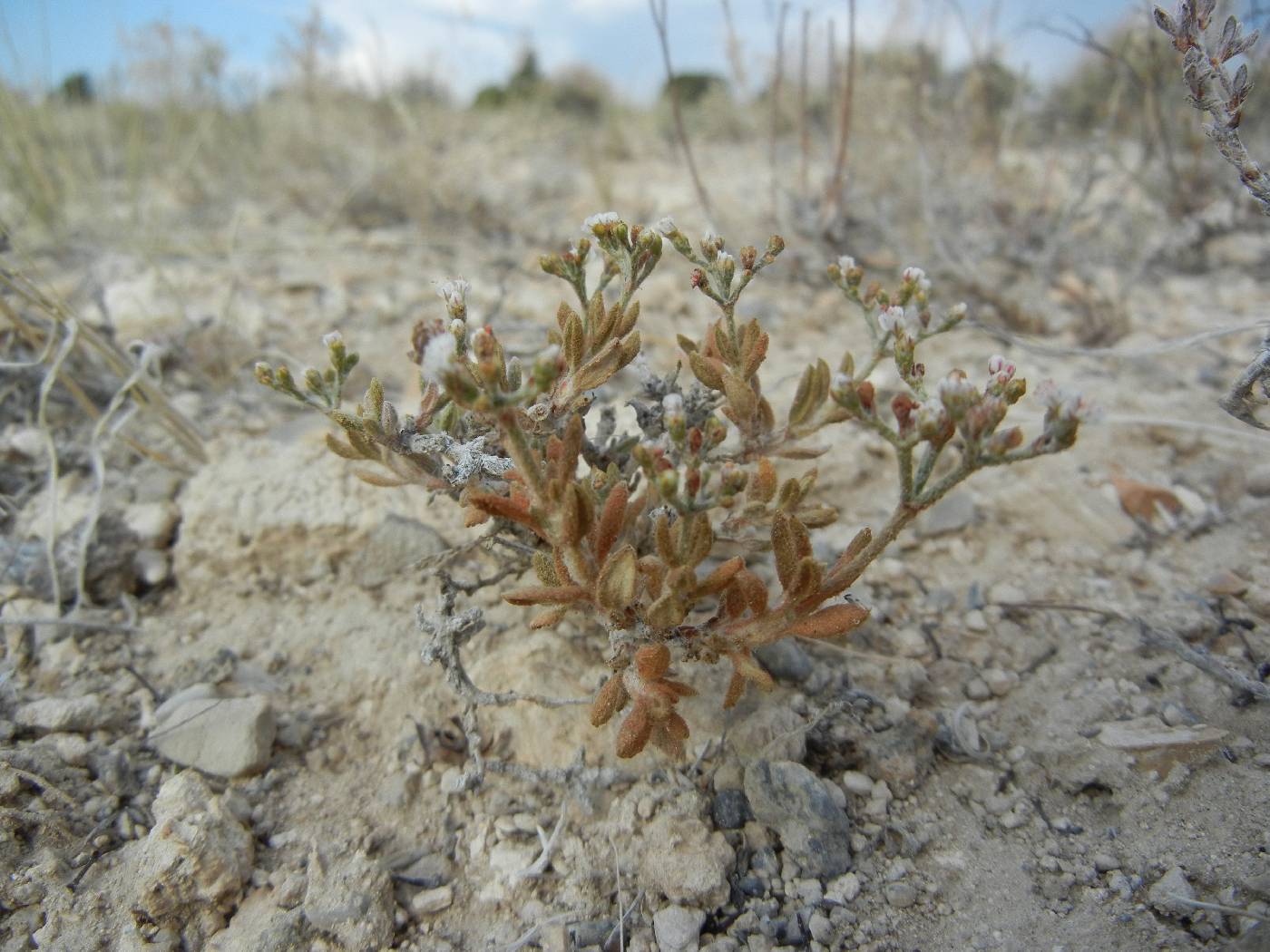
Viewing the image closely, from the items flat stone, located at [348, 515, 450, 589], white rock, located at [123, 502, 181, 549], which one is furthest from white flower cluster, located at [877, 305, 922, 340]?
white rock, located at [123, 502, 181, 549]

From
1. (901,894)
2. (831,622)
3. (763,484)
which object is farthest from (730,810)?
(763,484)

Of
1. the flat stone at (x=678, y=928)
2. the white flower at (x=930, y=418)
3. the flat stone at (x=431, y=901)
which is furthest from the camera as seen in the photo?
the flat stone at (x=431, y=901)

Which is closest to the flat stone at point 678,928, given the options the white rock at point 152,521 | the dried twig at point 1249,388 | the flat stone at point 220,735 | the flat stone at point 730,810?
the flat stone at point 730,810

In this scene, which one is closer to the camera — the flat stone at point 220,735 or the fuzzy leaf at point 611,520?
the fuzzy leaf at point 611,520

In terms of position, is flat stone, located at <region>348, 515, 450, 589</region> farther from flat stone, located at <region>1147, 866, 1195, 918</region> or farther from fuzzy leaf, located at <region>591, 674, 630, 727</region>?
flat stone, located at <region>1147, 866, 1195, 918</region>

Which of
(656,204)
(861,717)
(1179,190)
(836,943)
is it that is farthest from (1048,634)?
(656,204)

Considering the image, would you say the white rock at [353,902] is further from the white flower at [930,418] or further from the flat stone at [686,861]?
the white flower at [930,418]
